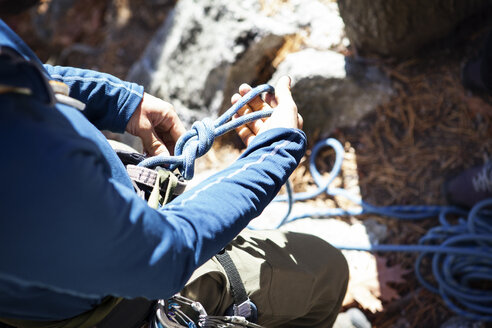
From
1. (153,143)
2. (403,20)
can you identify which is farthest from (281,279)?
(403,20)

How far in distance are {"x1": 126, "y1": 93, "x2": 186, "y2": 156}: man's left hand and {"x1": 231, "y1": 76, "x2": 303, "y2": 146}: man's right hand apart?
0.22 metres

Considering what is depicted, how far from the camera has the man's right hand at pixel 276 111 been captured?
1145 mm

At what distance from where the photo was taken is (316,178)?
Answer: 247cm

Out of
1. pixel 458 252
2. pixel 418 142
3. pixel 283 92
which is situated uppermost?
pixel 283 92

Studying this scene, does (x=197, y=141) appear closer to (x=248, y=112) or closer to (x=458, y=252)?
(x=248, y=112)

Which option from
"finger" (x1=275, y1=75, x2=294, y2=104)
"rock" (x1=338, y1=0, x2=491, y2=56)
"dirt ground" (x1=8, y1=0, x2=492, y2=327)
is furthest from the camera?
"rock" (x1=338, y1=0, x2=491, y2=56)

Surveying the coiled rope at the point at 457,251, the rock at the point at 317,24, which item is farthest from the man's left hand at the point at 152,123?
the rock at the point at 317,24

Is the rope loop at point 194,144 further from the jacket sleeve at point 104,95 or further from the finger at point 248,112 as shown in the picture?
the jacket sleeve at point 104,95

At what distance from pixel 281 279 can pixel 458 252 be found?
1.07m

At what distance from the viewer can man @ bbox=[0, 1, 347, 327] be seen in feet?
2.16

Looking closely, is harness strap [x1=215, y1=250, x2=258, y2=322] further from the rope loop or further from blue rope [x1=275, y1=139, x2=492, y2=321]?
blue rope [x1=275, y1=139, x2=492, y2=321]

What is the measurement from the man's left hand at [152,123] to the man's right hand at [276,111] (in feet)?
0.72

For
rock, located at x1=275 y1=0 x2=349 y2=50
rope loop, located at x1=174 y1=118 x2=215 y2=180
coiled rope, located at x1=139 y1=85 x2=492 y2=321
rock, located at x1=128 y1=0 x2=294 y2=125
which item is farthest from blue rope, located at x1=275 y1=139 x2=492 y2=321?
rock, located at x1=275 y1=0 x2=349 y2=50

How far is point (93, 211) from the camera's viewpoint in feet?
2.28
